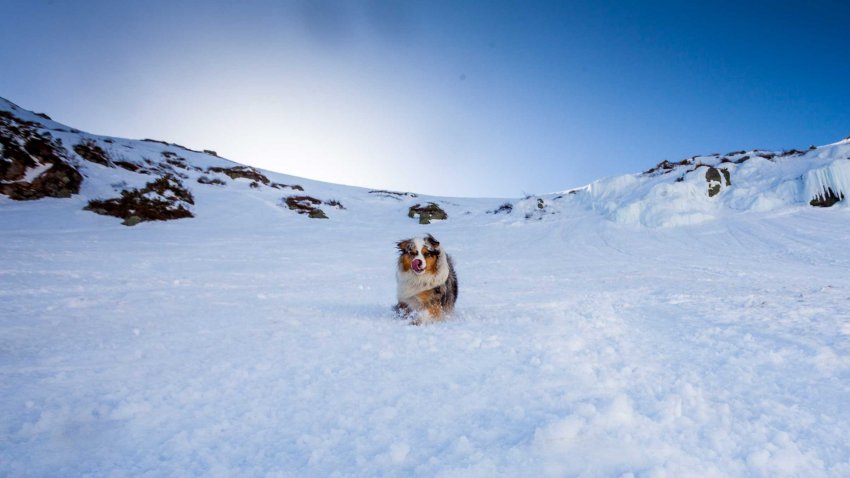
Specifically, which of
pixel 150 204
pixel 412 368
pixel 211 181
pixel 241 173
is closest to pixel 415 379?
pixel 412 368

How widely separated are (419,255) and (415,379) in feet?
7.01

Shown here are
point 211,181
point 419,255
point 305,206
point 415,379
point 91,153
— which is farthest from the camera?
point 211,181

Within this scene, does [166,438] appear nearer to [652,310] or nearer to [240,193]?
[652,310]

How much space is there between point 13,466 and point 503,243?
585 inches

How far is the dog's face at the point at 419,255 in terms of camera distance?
4.55 meters

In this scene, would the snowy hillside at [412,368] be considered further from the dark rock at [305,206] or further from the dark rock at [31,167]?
the dark rock at [305,206]

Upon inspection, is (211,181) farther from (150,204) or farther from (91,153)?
(150,204)

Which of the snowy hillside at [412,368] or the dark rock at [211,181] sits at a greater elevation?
the dark rock at [211,181]

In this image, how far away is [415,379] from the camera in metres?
2.62

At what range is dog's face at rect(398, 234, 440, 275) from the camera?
4555mm

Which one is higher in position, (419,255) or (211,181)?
(211,181)

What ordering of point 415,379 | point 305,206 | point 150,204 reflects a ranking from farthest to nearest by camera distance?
1. point 305,206
2. point 150,204
3. point 415,379

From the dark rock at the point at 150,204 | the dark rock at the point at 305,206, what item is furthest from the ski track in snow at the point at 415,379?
the dark rock at the point at 305,206

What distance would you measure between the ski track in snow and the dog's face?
0.72m
